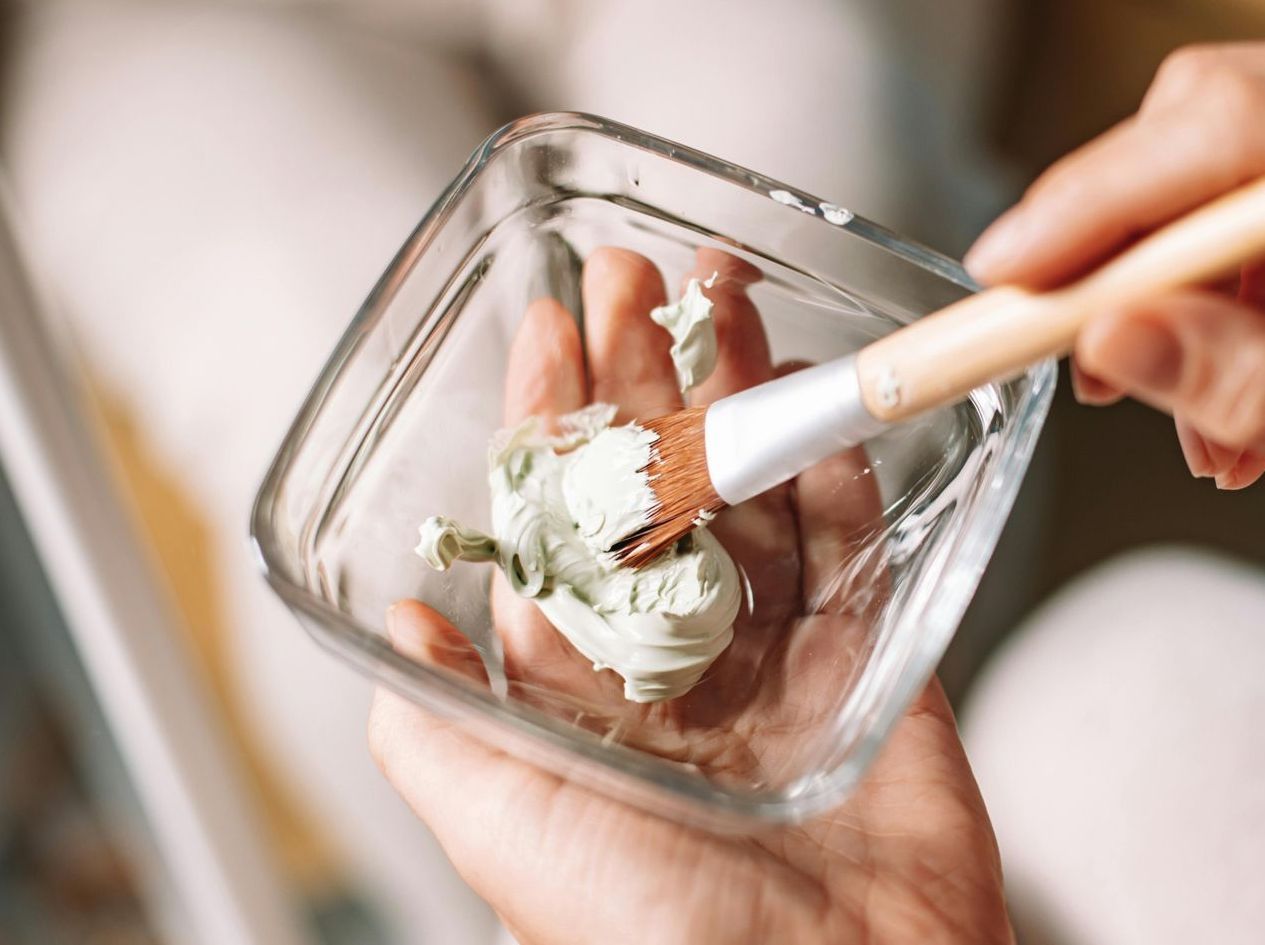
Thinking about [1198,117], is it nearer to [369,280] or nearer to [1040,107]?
[369,280]

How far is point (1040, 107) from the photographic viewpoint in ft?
3.45

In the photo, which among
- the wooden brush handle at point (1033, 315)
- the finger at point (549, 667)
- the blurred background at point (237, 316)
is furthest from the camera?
the blurred background at point (237, 316)

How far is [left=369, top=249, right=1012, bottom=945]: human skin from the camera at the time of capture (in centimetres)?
46

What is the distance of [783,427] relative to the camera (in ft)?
1.51

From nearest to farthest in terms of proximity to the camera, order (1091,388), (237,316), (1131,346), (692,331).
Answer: (1131,346) < (1091,388) < (692,331) < (237,316)

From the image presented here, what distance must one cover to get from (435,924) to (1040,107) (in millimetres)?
889

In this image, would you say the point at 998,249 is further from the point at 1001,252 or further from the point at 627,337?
the point at 627,337

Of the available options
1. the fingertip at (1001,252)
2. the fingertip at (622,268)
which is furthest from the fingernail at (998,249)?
the fingertip at (622,268)

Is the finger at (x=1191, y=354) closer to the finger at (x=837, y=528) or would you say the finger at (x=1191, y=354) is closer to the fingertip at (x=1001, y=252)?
the fingertip at (x=1001, y=252)

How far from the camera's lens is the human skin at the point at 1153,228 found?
13.6 inches

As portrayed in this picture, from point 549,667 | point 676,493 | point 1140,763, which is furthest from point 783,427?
point 1140,763

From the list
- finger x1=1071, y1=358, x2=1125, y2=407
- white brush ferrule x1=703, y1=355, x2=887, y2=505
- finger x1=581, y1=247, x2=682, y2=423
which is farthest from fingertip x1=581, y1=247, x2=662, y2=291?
finger x1=1071, y1=358, x2=1125, y2=407

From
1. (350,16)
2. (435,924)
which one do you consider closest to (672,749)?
(435,924)

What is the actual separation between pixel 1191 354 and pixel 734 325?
0.25 m
